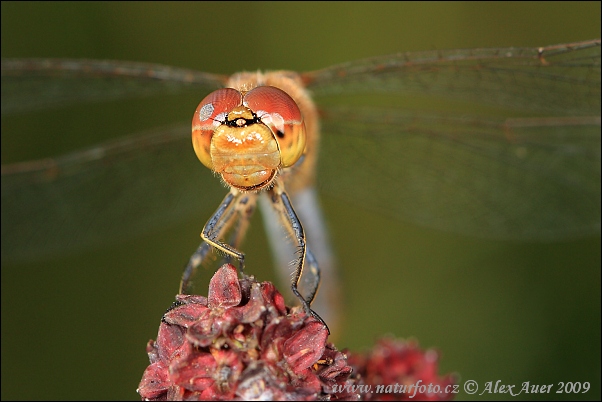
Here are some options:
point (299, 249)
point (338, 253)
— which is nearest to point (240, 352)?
point (299, 249)

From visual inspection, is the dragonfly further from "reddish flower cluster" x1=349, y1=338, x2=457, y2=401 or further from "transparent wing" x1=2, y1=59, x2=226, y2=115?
"reddish flower cluster" x1=349, y1=338, x2=457, y2=401

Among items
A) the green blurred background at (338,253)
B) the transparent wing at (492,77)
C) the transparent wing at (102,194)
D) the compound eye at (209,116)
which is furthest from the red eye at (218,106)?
the green blurred background at (338,253)

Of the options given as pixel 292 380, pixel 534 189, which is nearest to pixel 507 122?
pixel 534 189

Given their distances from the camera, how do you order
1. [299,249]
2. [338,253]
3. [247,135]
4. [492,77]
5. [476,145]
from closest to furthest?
[247,135]
[299,249]
[492,77]
[476,145]
[338,253]

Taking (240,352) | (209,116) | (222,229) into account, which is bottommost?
(240,352)

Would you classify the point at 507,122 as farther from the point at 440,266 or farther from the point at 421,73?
the point at 440,266

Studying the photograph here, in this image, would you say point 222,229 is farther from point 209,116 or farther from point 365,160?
point 365,160
